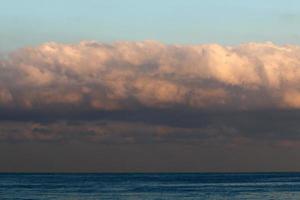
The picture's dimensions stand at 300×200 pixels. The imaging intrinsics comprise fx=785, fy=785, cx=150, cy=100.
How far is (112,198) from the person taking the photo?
467 ft

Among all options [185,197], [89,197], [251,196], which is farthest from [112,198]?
[251,196]

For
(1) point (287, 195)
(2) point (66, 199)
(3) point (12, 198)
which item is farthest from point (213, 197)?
(3) point (12, 198)

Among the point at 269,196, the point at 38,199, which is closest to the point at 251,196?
the point at 269,196

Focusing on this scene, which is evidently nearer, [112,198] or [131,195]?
[112,198]

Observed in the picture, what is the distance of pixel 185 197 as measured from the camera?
14775 centimetres

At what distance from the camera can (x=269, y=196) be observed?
481 feet

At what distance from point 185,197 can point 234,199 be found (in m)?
11.7

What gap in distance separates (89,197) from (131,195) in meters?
10.0

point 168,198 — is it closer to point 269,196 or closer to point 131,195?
point 131,195

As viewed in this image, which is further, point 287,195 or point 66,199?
point 287,195

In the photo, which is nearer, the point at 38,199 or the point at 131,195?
the point at 38,199

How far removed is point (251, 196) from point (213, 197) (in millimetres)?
7344

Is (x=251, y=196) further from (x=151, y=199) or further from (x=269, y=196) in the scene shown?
(x=151, y=199)

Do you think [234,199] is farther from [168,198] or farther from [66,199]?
[66,199]
